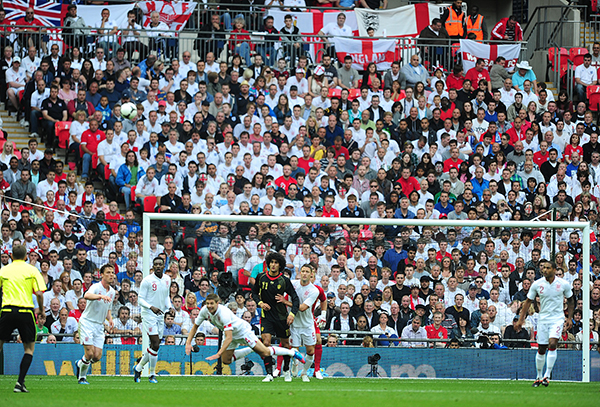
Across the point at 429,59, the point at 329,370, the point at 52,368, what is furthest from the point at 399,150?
the point at 52,368

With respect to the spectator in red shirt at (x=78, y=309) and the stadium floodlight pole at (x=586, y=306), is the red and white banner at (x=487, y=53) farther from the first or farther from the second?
the spectator in red shirt at (x=78, y=309)

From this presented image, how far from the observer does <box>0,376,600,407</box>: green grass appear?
34.4 feet

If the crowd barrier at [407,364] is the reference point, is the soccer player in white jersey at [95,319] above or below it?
above

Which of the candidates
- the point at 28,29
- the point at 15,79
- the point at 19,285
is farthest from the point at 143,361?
→ the point at 28,29

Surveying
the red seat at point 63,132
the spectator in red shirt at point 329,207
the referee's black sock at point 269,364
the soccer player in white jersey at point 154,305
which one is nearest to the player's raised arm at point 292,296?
the referee's black sock at point 269,364

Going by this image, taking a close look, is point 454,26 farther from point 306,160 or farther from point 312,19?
point 306,160

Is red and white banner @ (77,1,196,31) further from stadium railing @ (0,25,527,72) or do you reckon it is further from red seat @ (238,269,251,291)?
red seat @ (238,269,251,291)

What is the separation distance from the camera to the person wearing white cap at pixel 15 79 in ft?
70.0

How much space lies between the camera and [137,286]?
16.1 m

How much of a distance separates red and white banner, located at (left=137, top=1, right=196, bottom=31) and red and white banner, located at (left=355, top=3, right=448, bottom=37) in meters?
4.66

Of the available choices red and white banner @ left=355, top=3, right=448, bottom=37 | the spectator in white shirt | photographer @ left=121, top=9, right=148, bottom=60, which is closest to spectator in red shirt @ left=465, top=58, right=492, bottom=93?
red and white banner @ left=355, top=3, right=448, bottom=37

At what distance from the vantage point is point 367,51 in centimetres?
2430

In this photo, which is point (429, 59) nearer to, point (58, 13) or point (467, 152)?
point (467, 152)

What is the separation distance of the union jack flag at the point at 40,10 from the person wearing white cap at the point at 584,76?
45.2 ft
